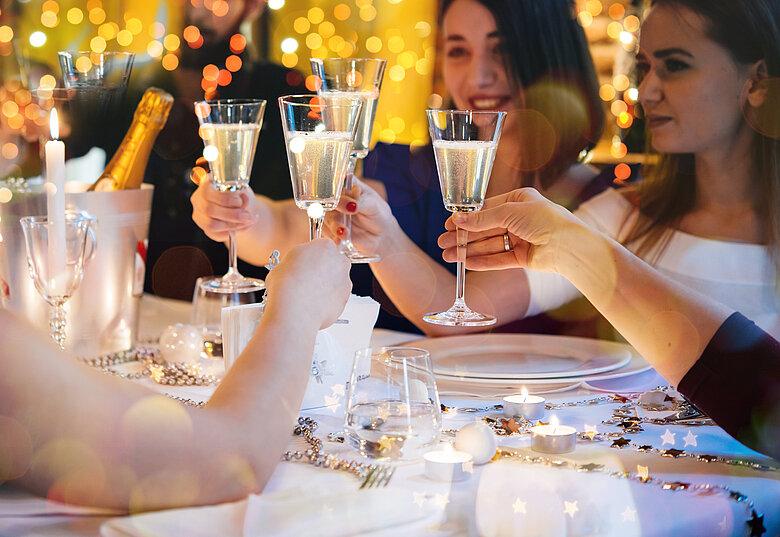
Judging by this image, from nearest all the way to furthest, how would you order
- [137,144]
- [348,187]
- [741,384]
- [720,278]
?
[741,384], [137,144], [348,187], [720,278]

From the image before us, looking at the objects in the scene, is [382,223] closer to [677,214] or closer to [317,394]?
[317,394]

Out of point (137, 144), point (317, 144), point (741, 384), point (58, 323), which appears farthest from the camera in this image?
point (137, 144)

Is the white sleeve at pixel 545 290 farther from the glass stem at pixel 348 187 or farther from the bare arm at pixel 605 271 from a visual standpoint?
the bare arm at pixel 605 271

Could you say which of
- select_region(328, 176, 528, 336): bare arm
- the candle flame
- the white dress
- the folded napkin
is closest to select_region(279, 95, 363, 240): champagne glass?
the candle flame

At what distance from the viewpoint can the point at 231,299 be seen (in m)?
1.46

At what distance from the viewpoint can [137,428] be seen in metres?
0.77

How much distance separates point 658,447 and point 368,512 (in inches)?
17.5

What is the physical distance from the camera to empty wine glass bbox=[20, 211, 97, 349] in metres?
1.25

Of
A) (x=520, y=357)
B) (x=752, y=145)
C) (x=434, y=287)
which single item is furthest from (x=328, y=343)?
(x=752, y=145)

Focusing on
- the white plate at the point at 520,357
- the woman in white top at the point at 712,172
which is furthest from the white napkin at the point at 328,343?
the woman in white top at the point at 712,172

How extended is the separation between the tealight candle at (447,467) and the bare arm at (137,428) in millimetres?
172

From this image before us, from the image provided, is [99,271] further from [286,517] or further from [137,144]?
[286,517]

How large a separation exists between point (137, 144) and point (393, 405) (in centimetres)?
85

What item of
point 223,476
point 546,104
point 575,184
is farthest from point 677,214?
point 223,476
